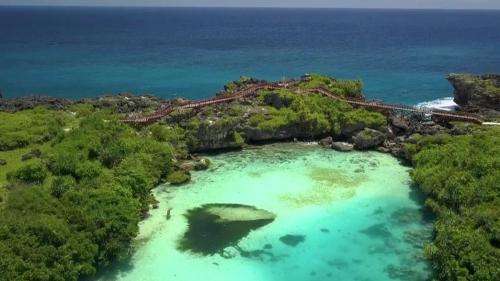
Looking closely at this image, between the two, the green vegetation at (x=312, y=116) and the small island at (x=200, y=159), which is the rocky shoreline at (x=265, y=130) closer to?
the small island at (x=200, y=159)

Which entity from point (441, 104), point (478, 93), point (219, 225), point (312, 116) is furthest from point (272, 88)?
point (441, 104)

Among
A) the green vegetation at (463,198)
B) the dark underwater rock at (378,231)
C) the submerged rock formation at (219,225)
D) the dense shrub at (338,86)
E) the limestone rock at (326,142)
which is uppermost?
the dense shrub at (338,86)

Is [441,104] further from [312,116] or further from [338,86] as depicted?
[312,116]

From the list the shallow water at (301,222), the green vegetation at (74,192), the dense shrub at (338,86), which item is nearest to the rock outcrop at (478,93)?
the dense shrub at (338,86)

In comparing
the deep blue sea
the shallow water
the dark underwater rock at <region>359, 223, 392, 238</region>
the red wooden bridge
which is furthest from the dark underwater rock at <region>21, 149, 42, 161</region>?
the deep blue sea

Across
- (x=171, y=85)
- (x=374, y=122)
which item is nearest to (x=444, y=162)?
(x=374, y=122)

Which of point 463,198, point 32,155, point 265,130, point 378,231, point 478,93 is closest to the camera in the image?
point 463,198

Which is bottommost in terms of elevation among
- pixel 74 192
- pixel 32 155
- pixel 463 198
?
pixel 463 198

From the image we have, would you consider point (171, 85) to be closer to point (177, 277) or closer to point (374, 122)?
point (374, 122)
